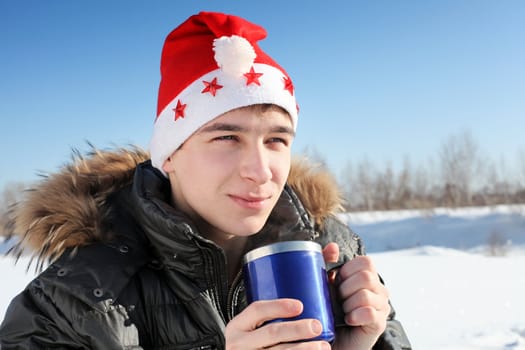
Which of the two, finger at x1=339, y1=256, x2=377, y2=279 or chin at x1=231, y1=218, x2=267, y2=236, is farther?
chin at x1=231, y1=218, x2=267, y2=236

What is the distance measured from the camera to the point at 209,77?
62.0 inches

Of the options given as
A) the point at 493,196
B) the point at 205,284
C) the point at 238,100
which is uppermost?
the point at 238,100

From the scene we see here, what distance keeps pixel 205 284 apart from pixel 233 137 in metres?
0.47

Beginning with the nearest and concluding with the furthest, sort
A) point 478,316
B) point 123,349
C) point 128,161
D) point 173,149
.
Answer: point 123,349 → point 173,149 → point 128,161 → point 478,316

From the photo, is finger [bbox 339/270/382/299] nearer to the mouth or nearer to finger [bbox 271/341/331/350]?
finger [bbox 271/341/331/350]

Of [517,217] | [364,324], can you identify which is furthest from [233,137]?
[517,217]

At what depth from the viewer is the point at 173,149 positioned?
5.28ft

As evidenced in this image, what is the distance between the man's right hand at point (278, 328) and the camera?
915 mm

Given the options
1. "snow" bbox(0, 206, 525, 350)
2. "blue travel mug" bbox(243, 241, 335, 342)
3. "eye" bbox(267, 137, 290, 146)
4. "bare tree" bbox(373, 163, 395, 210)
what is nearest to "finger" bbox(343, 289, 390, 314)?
"blue travel mug" bbox(243, 241, 335, 342)

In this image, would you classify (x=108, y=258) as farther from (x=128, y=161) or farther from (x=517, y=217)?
(x=517, y=217)

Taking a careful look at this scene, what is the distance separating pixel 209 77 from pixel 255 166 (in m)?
0.41

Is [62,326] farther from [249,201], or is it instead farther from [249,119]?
[249,119]

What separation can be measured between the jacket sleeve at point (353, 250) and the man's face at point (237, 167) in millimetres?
554

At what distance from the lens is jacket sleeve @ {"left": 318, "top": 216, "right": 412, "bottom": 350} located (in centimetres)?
163
